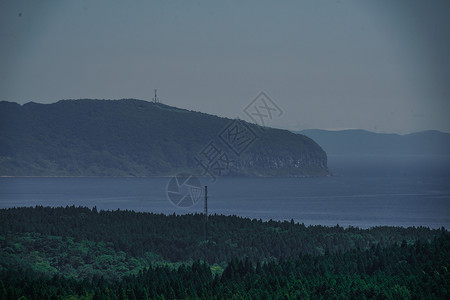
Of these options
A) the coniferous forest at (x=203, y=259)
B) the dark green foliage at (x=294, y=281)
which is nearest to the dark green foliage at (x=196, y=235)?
the coniferous forest at (x=203, y=259)

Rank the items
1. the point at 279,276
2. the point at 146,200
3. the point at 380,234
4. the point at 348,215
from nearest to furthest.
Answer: the point at 279,276, the point at 380,234, the point at 348,215, the point at 146,200

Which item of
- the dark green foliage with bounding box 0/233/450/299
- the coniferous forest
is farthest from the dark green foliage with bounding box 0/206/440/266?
the dark green foliage with bounding box 0/233/450/299

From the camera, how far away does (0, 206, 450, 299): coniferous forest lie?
2190 inches

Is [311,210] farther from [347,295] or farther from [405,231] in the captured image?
[347,295]

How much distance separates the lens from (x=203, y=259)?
77.8 metres

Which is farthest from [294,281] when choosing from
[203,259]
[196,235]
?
[196,235]

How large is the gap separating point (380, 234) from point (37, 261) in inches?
1464

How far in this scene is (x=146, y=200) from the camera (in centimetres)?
18200

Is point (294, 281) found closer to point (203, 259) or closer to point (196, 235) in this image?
point (203, 259)

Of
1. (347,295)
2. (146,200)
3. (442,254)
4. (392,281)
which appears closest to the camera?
Result: (347,295)

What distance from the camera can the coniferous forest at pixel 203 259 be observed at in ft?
182

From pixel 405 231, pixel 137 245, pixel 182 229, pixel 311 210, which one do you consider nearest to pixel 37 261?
pixel 137 245

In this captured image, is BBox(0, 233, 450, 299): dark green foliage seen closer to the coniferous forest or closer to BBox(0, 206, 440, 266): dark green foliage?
the coniferous forest

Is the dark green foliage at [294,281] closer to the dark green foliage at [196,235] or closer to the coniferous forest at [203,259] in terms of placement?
the coniferous forest at [203,259]
